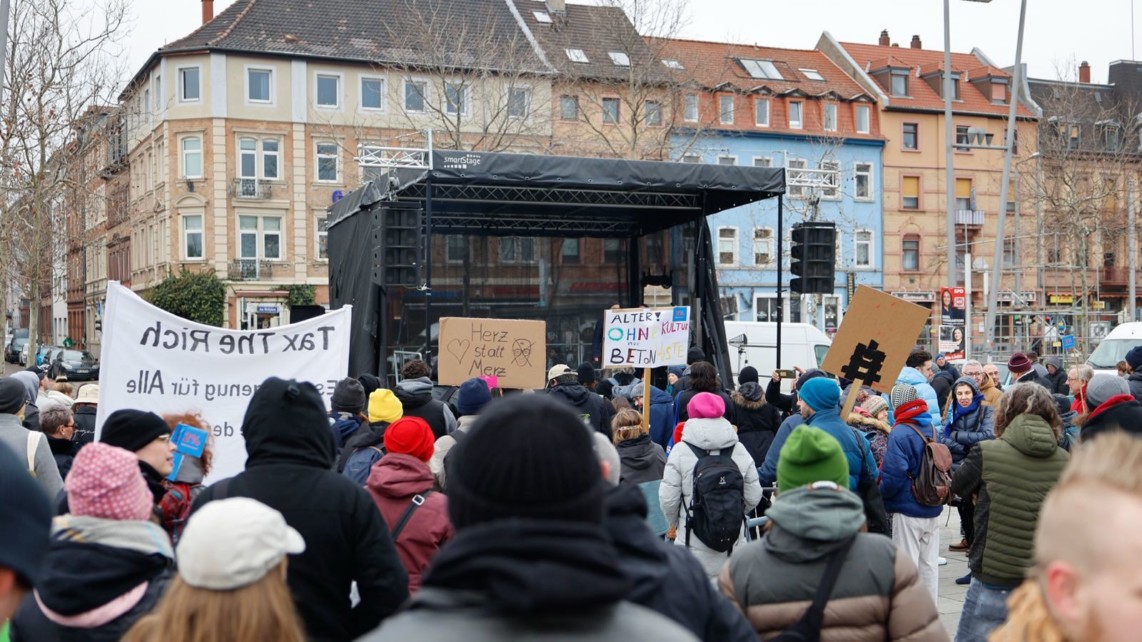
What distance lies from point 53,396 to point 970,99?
5205cm

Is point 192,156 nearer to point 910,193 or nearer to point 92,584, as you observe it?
point 910,193

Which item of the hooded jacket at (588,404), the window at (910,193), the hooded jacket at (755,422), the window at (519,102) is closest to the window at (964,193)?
the window at (910,193)

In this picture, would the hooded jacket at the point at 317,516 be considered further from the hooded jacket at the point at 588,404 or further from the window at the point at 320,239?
the window at the point at 320,239

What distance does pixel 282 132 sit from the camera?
1799 inches

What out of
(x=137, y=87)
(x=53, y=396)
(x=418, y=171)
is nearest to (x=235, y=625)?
(x=53, y=396)

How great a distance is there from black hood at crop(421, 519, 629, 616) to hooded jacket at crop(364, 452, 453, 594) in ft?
9.82

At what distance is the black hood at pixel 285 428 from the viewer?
372 cm

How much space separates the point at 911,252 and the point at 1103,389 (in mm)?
47896

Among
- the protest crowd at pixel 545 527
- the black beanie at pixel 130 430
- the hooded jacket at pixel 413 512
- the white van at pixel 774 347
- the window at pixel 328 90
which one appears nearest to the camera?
the protest crowd at pixel 545 527

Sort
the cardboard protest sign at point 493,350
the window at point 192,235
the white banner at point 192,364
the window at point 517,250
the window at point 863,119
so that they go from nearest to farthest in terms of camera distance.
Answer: the white banner at point 192,364 → the cardboard protest sign at point 493,350 → the window at point 517,250 → the window at point 192,235 → the window at point 863,119

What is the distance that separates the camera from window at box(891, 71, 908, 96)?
173ft

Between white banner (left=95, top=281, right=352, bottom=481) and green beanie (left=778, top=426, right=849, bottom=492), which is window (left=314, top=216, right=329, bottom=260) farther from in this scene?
green beanie (left=778, top=426, right=849, bottom=492)

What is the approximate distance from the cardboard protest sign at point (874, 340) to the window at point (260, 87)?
4094 cm

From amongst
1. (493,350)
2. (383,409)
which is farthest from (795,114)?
(383,409)
